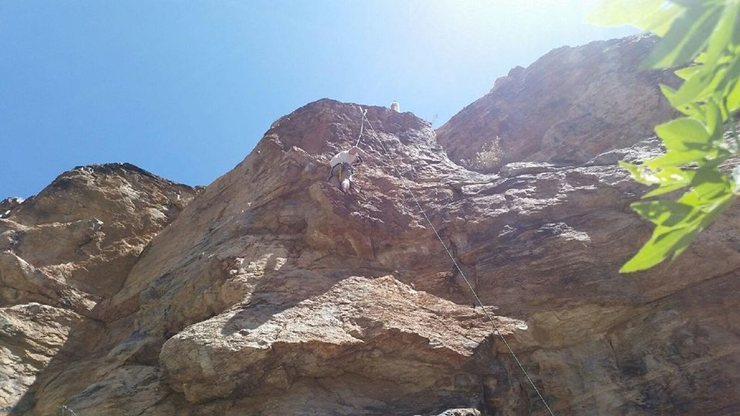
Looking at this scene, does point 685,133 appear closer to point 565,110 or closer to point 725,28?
point 725,28

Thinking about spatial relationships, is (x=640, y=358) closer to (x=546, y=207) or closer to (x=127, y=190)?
(x=546, y=207)

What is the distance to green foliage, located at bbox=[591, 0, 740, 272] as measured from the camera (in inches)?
50.4

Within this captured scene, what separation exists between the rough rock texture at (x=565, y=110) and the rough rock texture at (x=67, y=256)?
336 inches

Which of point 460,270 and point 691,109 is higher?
point 460,270

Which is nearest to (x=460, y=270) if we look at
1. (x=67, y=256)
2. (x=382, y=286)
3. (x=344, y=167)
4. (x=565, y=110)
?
(x=382, y=286)

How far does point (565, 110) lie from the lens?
611 inches

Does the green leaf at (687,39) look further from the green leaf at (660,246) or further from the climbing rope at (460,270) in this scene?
the climbing rope at (460,270)

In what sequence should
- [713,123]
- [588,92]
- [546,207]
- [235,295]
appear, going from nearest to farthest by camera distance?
[713,123] → [235,295] → [546,207] → [588,92]

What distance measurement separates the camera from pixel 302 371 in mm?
7730

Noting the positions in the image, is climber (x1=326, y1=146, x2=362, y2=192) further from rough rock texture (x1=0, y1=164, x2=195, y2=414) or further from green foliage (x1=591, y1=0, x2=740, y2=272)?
green foliage (x1=591, y1=0, x2=740, y2=272)

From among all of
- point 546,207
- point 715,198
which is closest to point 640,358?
point 546,207

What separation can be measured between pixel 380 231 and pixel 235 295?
306cm

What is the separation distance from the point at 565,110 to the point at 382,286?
Answer: 8652 mm

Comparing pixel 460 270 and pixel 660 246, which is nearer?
pixel 660 246
